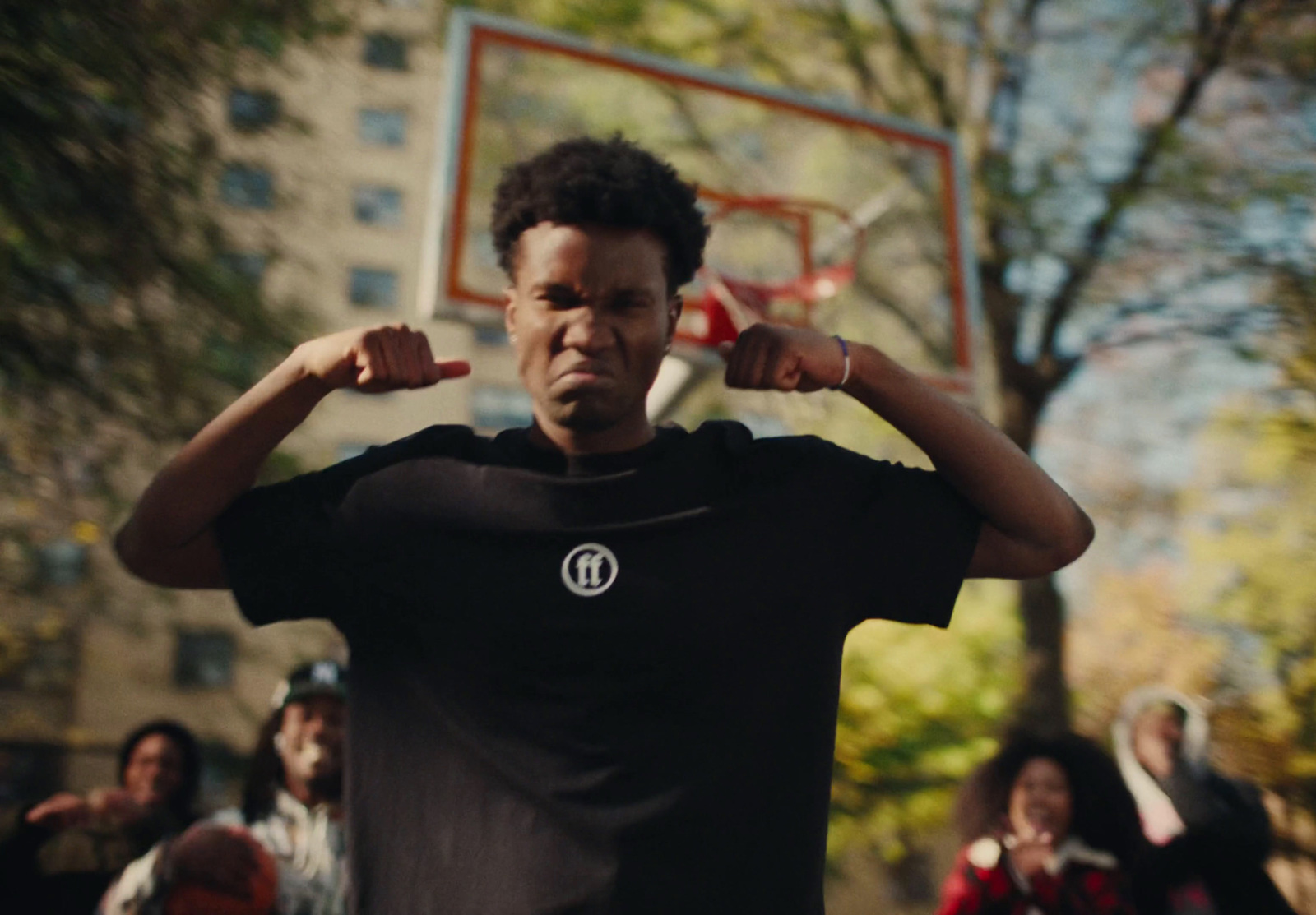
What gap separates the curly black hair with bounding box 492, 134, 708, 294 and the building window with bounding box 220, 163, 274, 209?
6813 mm

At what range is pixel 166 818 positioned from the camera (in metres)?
3.86

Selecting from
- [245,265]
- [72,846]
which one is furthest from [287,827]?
[245,265]

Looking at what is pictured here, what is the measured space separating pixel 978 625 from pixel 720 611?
1016 centimetres

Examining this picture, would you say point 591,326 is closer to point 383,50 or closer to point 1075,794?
point 1075,794

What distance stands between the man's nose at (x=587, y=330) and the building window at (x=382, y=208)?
29871 mm

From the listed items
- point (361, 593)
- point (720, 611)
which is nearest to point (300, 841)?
point (361, 593)

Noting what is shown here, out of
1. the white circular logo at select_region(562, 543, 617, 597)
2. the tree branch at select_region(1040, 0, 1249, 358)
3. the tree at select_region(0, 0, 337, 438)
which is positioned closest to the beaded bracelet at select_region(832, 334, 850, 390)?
the white circular logo at select_region(562, 543, 617, 597)

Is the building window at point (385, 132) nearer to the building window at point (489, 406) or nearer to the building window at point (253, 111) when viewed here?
the building window at point (489, 406)

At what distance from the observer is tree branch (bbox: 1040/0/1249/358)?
399 inches

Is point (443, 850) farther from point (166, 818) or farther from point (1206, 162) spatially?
point (1206, 162)

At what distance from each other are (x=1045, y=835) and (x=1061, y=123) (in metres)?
8.64

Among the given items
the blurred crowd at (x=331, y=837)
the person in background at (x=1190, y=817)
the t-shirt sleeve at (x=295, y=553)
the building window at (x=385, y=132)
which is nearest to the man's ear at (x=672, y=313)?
the t-shirt sleeve at (x=295, y=553)

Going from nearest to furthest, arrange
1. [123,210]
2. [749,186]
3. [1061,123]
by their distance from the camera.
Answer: [123,210]
[749,186]
[1061,123]

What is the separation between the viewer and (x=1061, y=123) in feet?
36.4
